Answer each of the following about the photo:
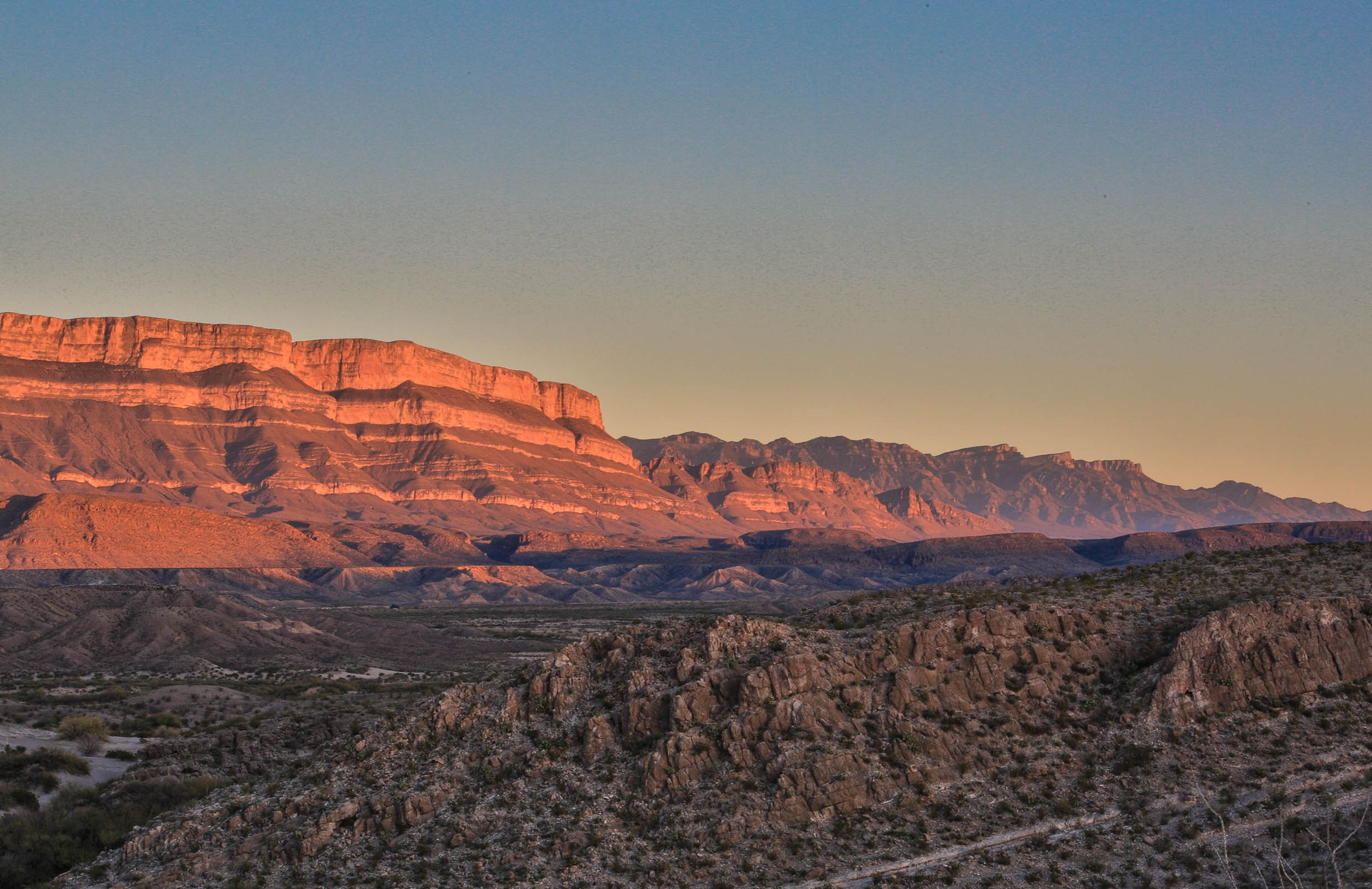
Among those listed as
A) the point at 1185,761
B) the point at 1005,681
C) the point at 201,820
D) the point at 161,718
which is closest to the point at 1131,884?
the point at 1185,761

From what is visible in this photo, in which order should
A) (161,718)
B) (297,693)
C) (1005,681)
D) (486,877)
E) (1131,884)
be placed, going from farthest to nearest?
1. (297,693)
2. (161,718)
3. (1005,681)
4. (486,877)
5. (1131,884)

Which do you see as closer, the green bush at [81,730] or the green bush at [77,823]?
the green bush at [77,823]

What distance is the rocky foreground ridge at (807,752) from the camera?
81.6ft

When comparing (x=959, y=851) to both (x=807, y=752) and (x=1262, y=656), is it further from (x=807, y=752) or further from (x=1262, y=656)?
(x=1262, y=656)

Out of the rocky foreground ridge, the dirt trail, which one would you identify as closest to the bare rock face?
the rocky foreground ridge

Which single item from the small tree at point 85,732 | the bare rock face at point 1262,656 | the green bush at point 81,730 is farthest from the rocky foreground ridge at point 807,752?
the green bush at point 81,730

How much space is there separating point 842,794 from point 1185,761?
788 centimetres

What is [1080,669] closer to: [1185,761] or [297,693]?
[1185,761]

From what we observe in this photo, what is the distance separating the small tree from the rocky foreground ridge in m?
15.5

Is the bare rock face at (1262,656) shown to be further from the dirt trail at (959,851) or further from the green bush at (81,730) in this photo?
the green bush at (81,730)

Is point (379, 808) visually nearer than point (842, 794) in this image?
No

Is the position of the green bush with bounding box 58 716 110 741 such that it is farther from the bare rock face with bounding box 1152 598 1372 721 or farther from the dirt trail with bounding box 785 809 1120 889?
the bare rock face with bounding box 1152 598 1372 721

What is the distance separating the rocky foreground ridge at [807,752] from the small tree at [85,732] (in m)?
15.5

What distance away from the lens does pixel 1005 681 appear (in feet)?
93.8
